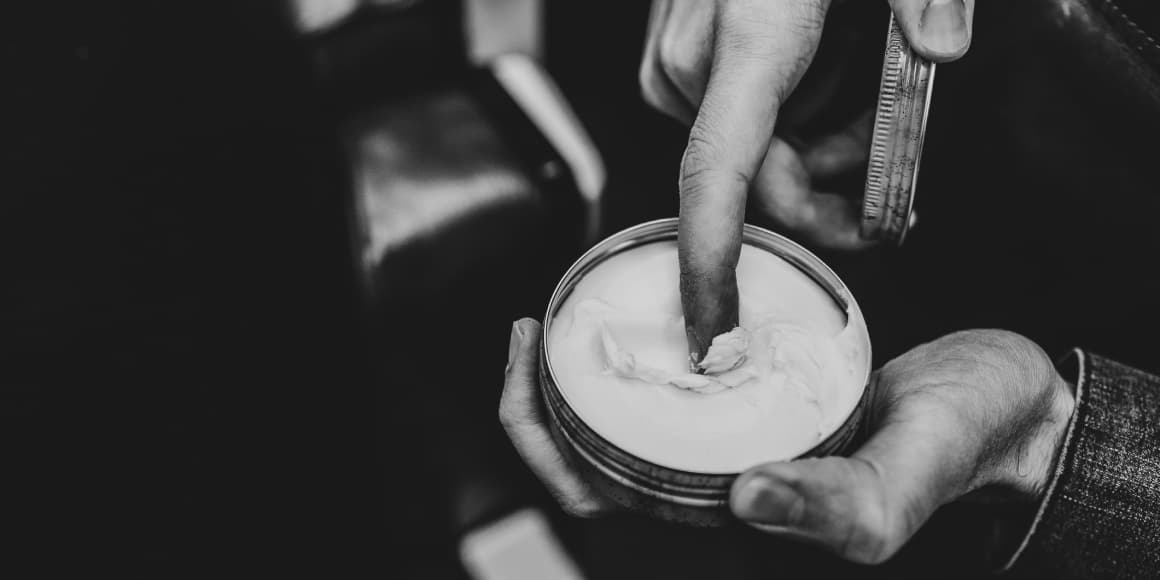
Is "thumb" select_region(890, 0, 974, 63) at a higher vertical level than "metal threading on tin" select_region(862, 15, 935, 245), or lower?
higher

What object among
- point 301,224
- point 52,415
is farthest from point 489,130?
point 52,415

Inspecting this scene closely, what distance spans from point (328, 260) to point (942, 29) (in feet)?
3.45

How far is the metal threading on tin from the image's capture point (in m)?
0.75

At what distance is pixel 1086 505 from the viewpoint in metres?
0.81

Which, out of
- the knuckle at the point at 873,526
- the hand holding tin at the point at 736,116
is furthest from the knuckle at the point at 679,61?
the knuckle at the point at 873,526

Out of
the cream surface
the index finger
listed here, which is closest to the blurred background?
the index finger

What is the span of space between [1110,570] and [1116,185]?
391mm

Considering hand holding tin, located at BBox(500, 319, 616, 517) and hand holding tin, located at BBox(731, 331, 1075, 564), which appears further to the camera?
hand holding tin, located at BBox(500, 319, 616, 517)

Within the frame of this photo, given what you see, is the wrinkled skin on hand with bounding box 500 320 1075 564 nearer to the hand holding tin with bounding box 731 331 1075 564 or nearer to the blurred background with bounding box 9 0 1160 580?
the hand holding tin with bounding box 731 331 1075 564

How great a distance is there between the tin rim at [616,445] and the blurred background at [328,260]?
0.43m

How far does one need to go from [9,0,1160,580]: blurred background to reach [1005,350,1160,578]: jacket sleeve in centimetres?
31

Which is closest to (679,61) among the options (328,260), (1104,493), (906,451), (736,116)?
(736,116)

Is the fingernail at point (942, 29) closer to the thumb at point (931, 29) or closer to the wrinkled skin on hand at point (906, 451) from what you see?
the thumb at point (931, 29)

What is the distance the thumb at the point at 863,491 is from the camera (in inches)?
23.6
